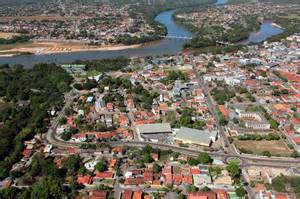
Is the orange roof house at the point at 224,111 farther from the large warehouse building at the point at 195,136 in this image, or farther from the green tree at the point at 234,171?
the green tree at the point at 234,171

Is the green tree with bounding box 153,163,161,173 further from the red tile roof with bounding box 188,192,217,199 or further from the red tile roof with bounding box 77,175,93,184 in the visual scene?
the red tile roof with bounding box 77,175,93,184

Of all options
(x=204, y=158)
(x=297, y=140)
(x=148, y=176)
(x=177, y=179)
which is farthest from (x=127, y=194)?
(x=297, y=140)

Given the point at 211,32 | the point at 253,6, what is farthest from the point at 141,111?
the point at 253,6

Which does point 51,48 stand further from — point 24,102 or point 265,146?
point 265,146

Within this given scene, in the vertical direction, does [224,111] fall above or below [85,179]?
below

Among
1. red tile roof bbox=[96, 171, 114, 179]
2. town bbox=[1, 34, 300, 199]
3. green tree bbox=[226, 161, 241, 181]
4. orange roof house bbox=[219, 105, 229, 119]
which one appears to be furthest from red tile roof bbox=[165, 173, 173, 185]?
orange roof house bbox=[219, 105, 229, 119]

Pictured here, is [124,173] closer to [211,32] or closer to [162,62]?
[162,62]
